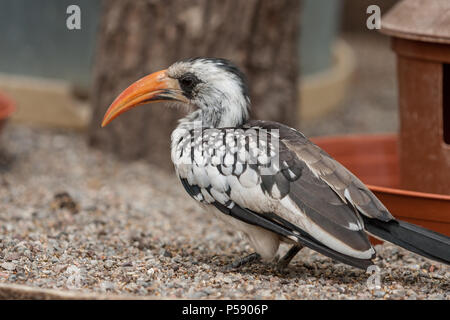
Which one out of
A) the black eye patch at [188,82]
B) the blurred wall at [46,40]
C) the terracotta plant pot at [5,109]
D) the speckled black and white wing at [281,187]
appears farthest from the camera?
the blurred wall at [46,40]

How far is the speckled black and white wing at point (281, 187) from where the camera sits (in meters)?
3.12

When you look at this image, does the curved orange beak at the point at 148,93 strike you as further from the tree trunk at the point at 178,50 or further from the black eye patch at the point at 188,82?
the tree trunk at the point at 178,50

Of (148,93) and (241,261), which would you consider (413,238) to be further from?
(148,93)

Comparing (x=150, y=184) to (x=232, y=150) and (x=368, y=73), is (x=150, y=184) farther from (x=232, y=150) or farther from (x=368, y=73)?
(x=368, y=73)

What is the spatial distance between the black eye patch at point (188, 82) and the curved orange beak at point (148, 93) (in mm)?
21

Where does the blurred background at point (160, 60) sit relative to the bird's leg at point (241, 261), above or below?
above

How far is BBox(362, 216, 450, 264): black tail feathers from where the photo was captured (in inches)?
123

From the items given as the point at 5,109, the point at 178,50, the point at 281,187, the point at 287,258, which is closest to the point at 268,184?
the point at 281,187

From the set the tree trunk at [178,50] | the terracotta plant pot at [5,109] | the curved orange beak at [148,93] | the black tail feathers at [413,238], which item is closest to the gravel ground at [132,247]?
the black tail feathers at [413,238]

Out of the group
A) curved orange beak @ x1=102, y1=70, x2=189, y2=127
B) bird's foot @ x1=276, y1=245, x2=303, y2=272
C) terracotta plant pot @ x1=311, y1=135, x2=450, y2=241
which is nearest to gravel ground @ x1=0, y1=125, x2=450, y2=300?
bird's foot @ x1=276, y1=245, x2=303, y2=272

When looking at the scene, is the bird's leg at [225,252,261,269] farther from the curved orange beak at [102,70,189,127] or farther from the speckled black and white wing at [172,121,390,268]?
the curved orange beak at [102,70,189,127]

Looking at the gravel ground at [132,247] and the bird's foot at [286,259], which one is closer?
the gravel ground at [132,247]

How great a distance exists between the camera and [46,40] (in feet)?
21.4

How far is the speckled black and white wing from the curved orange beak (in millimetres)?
323
